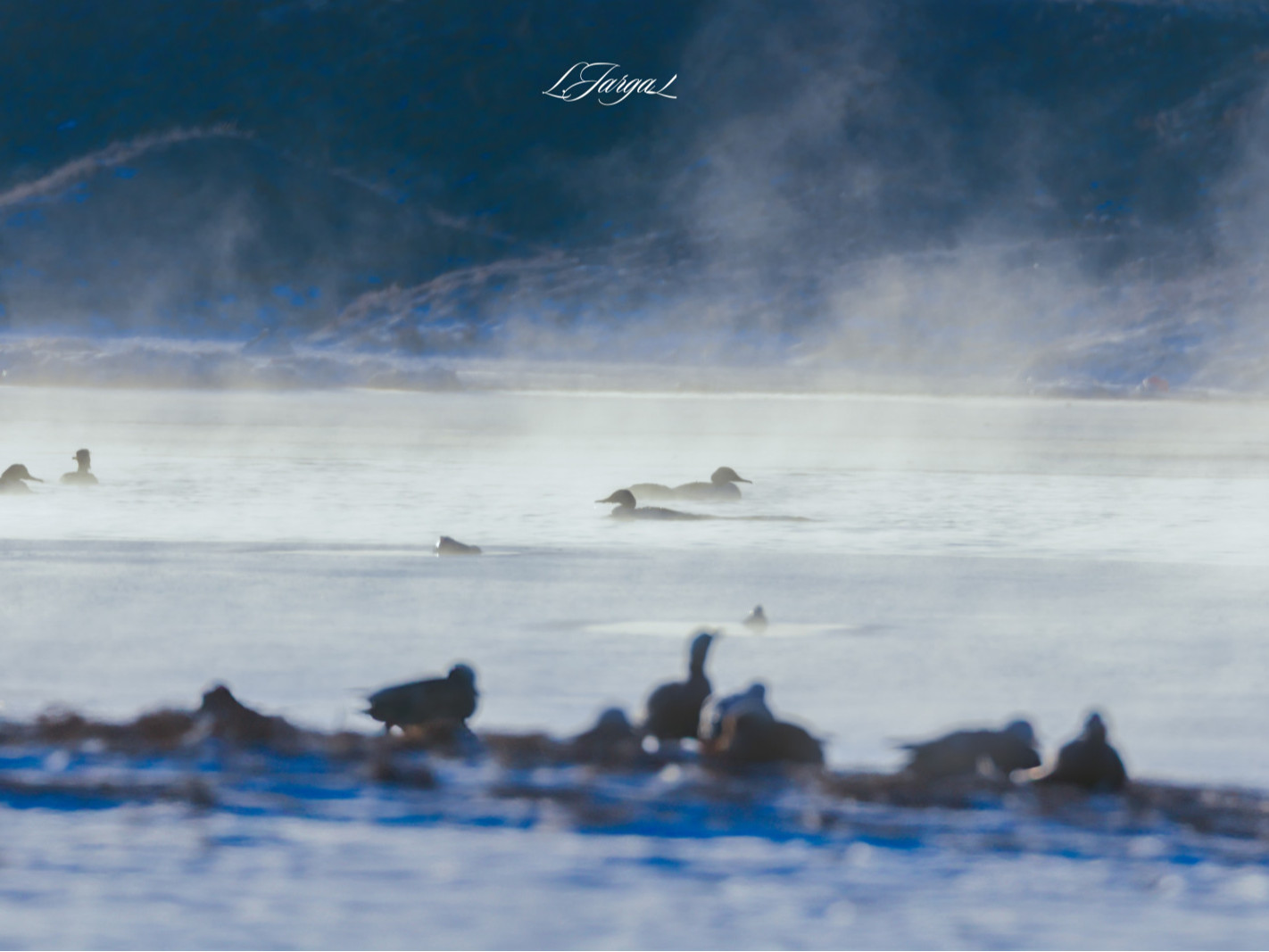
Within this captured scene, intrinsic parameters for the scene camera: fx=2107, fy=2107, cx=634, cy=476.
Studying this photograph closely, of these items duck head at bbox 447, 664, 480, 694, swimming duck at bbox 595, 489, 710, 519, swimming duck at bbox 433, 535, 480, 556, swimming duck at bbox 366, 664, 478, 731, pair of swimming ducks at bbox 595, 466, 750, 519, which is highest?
pair of swimming ducks at bbox 595, 466, 750, 519

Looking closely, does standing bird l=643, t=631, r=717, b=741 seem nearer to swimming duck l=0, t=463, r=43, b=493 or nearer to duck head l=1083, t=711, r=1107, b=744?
duck head l=1083, t=711, r=1107, b=744

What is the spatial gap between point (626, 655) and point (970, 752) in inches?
87.2

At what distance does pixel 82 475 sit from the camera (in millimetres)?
15234

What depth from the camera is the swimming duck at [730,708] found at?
18.5ft

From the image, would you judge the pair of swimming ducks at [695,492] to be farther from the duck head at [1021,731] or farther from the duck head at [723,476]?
the duck head at [1021,731]

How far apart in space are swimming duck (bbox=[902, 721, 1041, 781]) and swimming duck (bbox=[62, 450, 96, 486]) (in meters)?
10.7

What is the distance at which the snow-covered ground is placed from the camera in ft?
14.6

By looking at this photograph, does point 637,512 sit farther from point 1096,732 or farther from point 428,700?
point 1096,732

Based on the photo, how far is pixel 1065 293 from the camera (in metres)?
77.2

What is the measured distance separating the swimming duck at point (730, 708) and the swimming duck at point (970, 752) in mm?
417

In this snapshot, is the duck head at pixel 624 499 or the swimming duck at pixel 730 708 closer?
the swimming duck at pixel 730 708
